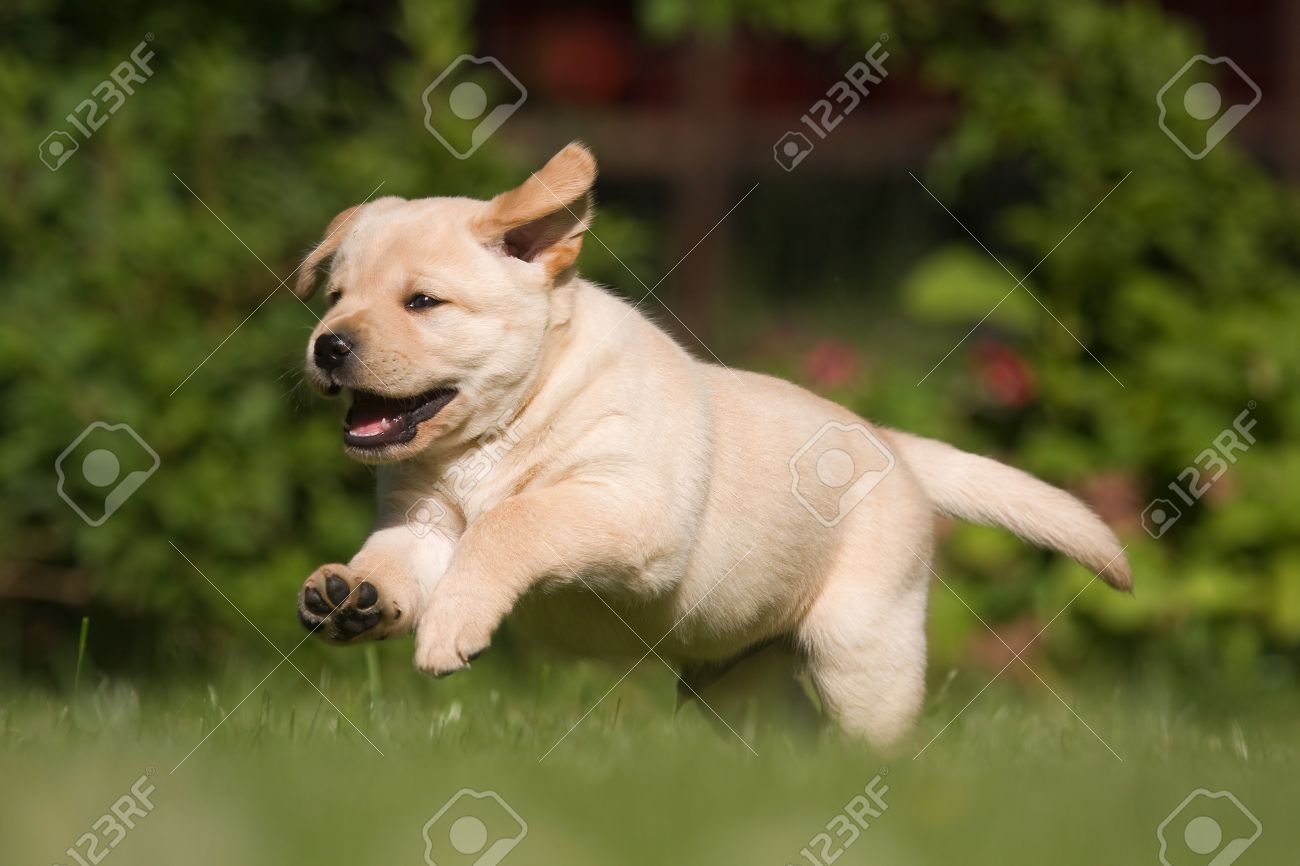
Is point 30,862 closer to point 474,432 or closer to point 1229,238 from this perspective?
point 474,432

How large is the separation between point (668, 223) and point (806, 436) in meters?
4.37

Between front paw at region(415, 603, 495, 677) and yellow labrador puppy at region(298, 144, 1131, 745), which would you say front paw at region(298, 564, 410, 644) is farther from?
front paw at region(415, 603, 495, 677)

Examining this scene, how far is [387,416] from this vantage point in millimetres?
3502

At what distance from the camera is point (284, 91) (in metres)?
5.81

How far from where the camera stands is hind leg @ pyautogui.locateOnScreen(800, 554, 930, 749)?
381cm

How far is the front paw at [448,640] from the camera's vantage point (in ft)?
10.0

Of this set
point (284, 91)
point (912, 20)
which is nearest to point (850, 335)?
point (912, 20)

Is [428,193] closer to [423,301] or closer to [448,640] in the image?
[423,301]

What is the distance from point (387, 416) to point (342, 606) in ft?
1.57

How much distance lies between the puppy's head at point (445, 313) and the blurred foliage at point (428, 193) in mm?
1672

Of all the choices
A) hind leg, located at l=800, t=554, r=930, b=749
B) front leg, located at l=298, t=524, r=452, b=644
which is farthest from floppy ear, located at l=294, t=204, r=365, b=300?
hind leg, located at l=800, t=554, r=930, b=749

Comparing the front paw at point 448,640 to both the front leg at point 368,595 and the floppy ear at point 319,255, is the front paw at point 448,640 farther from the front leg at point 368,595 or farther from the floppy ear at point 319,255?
the floppy ear at point 319,255

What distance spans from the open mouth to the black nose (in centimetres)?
15

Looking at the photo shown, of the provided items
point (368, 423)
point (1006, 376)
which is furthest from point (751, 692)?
point (1006, 376)
